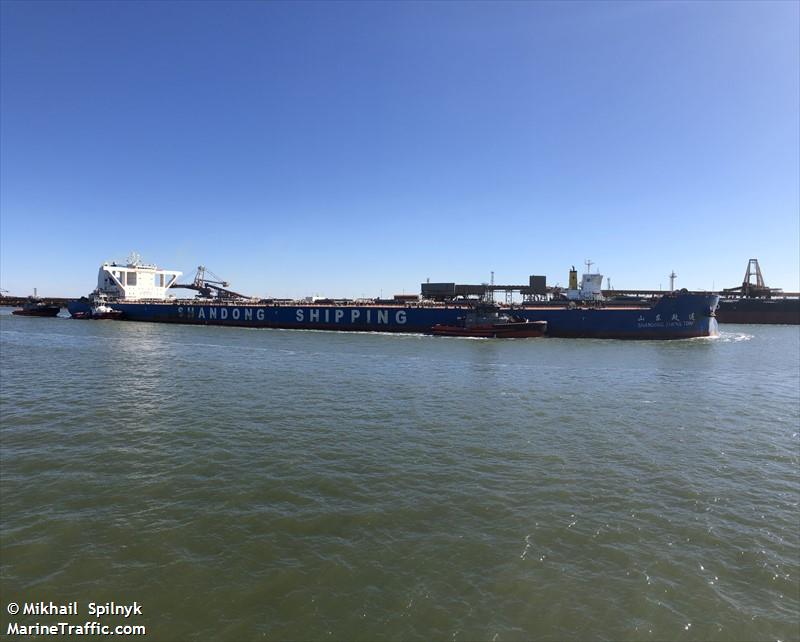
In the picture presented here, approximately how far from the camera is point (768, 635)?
5.70 metres

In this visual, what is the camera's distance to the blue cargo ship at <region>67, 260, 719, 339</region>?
50.0m

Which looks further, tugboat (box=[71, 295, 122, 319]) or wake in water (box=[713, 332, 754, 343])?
tugboat (box=[71, 295, 122, 319])

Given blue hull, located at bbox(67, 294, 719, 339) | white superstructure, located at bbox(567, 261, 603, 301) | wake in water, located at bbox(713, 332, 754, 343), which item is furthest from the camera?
white superstructure, located at bbox(567, 261, 603, 301)

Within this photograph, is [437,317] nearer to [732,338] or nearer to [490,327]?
[490,327]

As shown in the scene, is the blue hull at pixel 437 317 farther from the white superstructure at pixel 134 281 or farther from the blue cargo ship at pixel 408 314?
the white superstructure at pixel 134 281

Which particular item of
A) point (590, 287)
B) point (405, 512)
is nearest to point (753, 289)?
point (590, 287)

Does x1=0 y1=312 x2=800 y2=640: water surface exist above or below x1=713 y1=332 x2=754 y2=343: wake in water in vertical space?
below

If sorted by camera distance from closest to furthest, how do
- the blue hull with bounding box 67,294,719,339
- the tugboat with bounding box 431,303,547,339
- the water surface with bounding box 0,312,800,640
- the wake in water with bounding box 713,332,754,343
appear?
1. the water surface with bounding box 0,312,800,640
2. the tugboat with bounding box 431,303,547,339
3. the blue hull with bounding box 67,294,719,339
4. the wake in water with bounding box 713,332,754,343

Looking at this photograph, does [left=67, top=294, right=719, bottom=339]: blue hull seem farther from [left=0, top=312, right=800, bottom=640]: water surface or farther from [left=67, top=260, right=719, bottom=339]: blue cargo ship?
[left=0, top=312, right=800, bottom=640]: water surface

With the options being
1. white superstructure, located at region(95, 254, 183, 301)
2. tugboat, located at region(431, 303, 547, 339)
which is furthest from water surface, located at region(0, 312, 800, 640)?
white superstructure, located at region(95, 254, 183, 301)

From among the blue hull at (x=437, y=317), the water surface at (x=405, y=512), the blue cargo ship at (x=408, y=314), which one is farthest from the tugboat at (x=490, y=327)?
the water surface at (x=405, y=512)

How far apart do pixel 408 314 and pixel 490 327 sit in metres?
13.0

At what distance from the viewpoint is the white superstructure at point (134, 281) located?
78.8m

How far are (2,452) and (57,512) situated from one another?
5.55m
